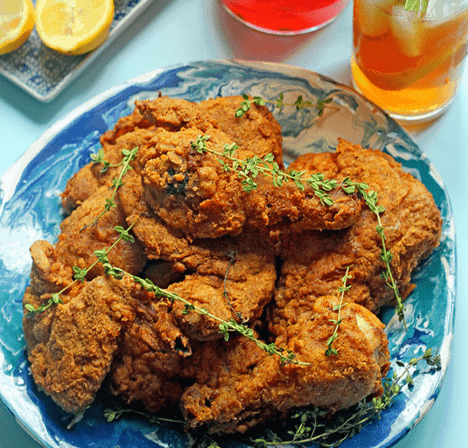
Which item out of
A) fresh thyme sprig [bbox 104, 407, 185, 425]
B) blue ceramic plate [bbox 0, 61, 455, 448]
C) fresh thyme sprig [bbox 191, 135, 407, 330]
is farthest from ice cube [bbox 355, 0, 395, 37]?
fresh thyme sprig [bbox 104, 407, 185, 425]

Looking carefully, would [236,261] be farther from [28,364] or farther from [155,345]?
[28,364]

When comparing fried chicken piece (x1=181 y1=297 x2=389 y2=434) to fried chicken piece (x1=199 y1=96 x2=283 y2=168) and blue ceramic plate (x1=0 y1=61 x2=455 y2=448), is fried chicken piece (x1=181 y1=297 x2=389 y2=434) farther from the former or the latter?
fried chicken piece (x1=199 y1=96 x2=283 y2=168)

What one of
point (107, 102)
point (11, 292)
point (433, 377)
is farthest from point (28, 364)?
point (433, 377)

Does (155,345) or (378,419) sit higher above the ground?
(155,345)

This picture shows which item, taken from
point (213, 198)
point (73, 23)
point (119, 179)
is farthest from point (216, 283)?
point (73, 23)

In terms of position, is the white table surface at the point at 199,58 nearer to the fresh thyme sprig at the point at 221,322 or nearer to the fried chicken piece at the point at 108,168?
the fried chicken piece at the point at 108,168
